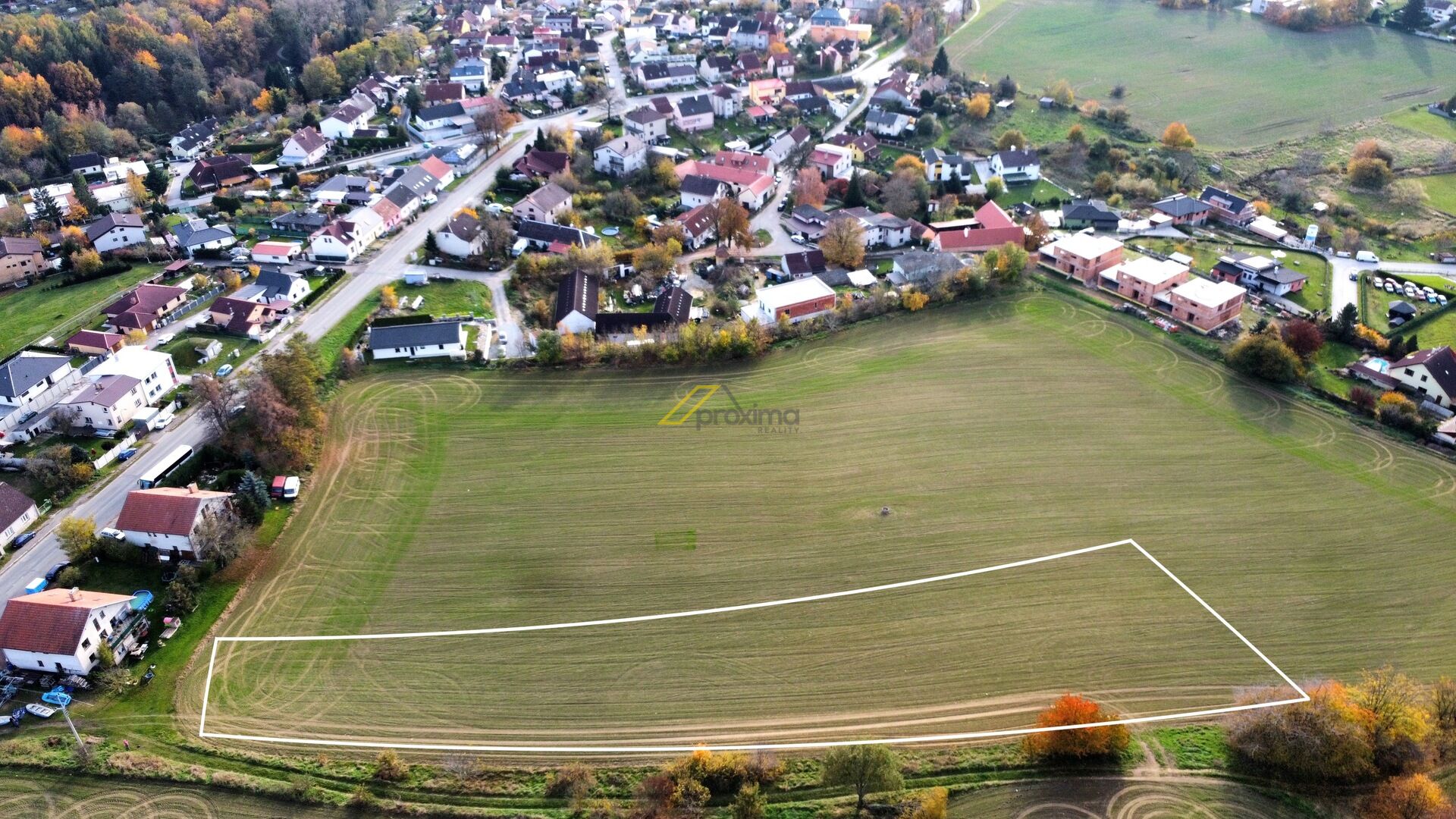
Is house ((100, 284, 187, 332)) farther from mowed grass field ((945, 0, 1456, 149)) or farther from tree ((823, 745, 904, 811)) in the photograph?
mowed grass field ((945, 0, 1456, 149))

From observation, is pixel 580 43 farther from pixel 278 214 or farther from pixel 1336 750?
pixel 1336 750

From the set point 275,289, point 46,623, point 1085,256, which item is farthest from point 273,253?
point 1085,256

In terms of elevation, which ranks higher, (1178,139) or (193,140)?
(193,140)

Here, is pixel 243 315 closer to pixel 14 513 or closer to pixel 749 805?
pixel 14 513

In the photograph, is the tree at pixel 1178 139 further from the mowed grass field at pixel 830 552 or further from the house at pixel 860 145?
the mowed grass field at pixel 830 552

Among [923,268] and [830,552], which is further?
[923,268]

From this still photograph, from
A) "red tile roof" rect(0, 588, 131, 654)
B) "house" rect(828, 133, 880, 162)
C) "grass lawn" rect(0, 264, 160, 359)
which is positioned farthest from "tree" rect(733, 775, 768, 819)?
"house" rect(828, 133, 880, 162)

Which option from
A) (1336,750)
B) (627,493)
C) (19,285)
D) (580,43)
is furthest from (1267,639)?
(580,43)
